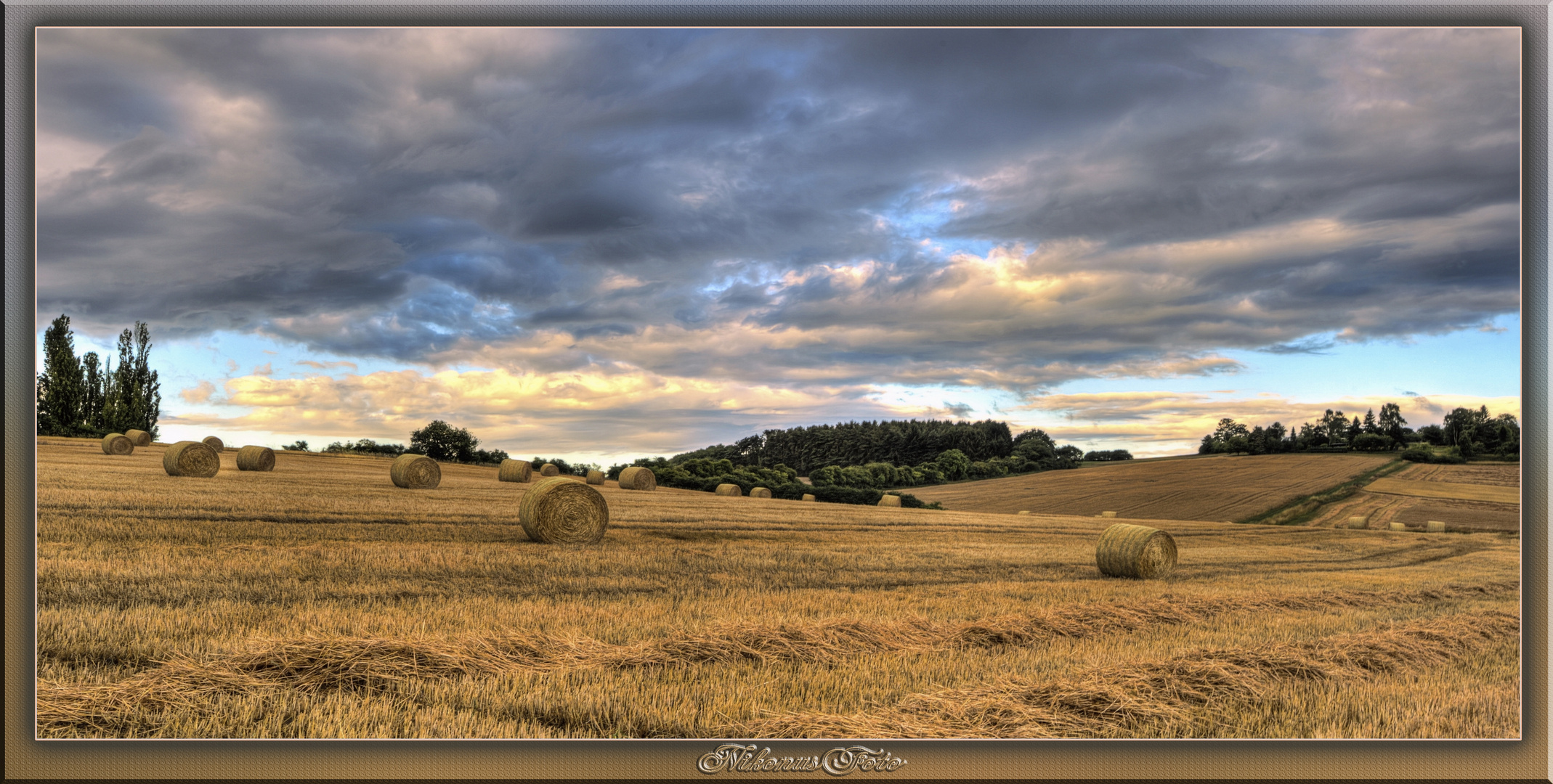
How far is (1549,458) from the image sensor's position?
18.3ft

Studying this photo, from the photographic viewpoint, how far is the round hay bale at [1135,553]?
11.4 metres

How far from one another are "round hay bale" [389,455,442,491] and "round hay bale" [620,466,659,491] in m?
6.88

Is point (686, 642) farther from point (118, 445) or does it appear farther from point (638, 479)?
point (638, 479)

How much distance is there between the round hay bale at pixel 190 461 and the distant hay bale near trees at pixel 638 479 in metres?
10.9

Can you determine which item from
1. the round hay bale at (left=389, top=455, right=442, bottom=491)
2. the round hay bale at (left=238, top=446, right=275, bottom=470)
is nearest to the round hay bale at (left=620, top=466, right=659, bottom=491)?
the round hay bale at (left=389, top=455, right=442, bottom=491)

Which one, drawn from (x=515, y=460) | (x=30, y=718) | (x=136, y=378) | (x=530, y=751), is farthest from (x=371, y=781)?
(x=515, y=460)

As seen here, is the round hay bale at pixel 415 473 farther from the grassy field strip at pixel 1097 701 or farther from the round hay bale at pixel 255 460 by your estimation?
the grassy field strip at pixel 1097 701

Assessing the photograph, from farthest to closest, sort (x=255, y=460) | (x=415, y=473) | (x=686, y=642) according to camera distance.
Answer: (x=255, y=460) < (x=415, y=473) < (x=686, y=642)

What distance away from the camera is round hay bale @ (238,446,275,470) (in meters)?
20.2

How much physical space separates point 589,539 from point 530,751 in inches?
292

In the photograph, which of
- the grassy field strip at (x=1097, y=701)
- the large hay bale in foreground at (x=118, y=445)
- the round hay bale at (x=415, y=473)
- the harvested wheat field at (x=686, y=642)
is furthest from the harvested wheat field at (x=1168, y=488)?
the large hay bale in foreground at (x=118, y=445)

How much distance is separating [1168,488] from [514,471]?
62.0 feet

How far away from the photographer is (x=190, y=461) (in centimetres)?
1759

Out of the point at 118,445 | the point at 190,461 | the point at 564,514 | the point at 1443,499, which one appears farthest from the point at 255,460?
the point at 1443,499
